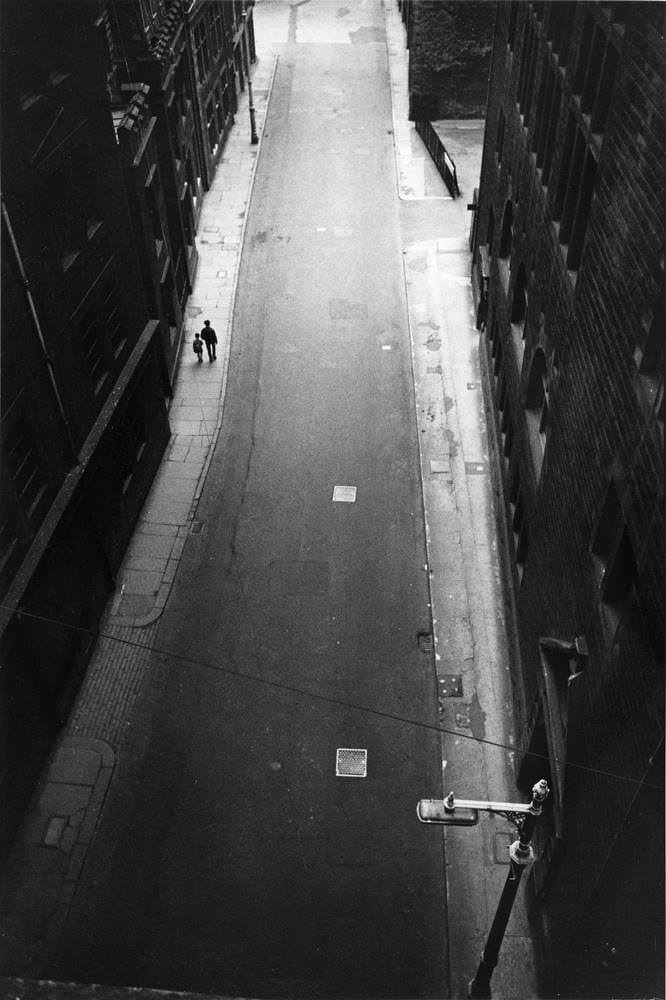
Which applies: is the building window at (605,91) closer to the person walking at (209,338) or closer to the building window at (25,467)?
the building window at (25,467)

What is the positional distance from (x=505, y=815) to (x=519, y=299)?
13.3 meters

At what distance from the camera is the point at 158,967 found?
12938mm

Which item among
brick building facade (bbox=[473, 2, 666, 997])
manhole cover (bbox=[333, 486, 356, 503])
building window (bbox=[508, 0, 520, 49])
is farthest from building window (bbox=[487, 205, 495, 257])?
manhole cover (bbox=[333, 486, 356, 503])

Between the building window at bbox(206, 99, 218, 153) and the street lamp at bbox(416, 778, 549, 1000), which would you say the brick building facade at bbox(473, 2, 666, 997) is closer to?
the street lamp at bbox(416, 778, 549, 1000)

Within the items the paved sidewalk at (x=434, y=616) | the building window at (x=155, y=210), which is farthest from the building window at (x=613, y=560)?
the building window at (x=155, y=210)

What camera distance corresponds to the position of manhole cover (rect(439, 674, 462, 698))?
1686cm

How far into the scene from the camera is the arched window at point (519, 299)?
62.4 feet

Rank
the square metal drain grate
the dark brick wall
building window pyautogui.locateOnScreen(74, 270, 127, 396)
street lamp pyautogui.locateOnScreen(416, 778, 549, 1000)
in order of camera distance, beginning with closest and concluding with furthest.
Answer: street lamp pyautogui.locateOnScreen(416, 778, 549, 1000) < the square metal drain grate < building window pyautogui.locateOnScreen(74, 270, 127, 396) < the dark brick wall

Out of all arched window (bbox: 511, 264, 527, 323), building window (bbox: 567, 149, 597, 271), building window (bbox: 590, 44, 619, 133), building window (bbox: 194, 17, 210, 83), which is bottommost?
arched window (bbox: 511, 264, 527, 323)

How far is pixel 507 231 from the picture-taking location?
2145 centimetres

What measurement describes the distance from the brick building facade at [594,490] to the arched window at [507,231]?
269 centimetres

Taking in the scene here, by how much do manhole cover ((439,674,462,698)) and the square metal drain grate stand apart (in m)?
2.25

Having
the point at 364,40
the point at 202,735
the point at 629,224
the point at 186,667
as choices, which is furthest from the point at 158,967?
the point at 364,40

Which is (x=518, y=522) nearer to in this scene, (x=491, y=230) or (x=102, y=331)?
(x=102, y=331)
